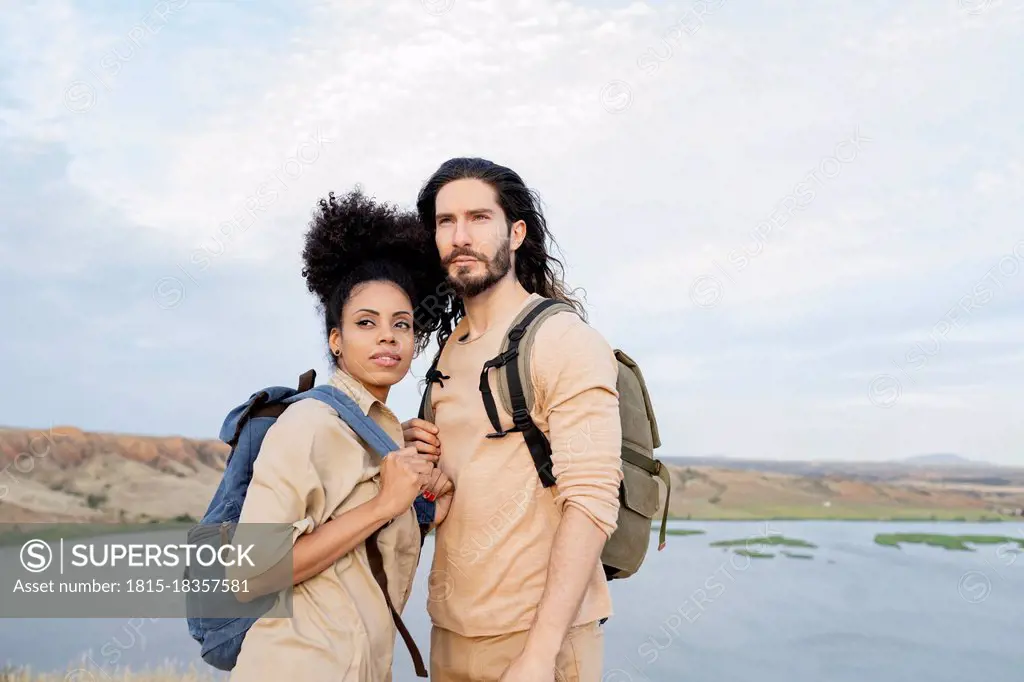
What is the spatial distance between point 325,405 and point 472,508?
0.74 metres

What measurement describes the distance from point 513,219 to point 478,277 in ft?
1.30

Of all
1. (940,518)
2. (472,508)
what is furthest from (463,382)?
(940,518)

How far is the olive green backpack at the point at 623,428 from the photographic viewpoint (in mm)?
3164

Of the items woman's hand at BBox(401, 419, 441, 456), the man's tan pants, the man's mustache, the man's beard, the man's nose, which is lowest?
the man's tan pants

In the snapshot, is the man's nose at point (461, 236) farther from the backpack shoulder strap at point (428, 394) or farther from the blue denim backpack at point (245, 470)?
the blue denim backpack at point (245, 470)

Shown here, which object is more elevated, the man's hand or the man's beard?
the man's beard

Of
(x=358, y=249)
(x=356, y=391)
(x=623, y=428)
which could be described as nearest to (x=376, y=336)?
(x=356, y=391)

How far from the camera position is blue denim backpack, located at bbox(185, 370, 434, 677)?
2812 mm

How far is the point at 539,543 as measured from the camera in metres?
3.19

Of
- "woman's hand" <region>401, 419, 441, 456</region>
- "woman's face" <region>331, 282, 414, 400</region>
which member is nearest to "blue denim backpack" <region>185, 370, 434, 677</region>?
"woman's face" <region>331, 282, 414, 400</region>

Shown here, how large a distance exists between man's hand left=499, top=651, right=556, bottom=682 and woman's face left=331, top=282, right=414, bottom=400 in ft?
3.78

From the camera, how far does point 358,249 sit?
3531 mm

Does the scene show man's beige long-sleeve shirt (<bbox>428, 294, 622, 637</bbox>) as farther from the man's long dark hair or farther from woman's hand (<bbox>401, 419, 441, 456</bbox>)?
the man's long dark hair

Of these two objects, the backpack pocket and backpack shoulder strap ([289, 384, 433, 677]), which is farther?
the backpack pocket
